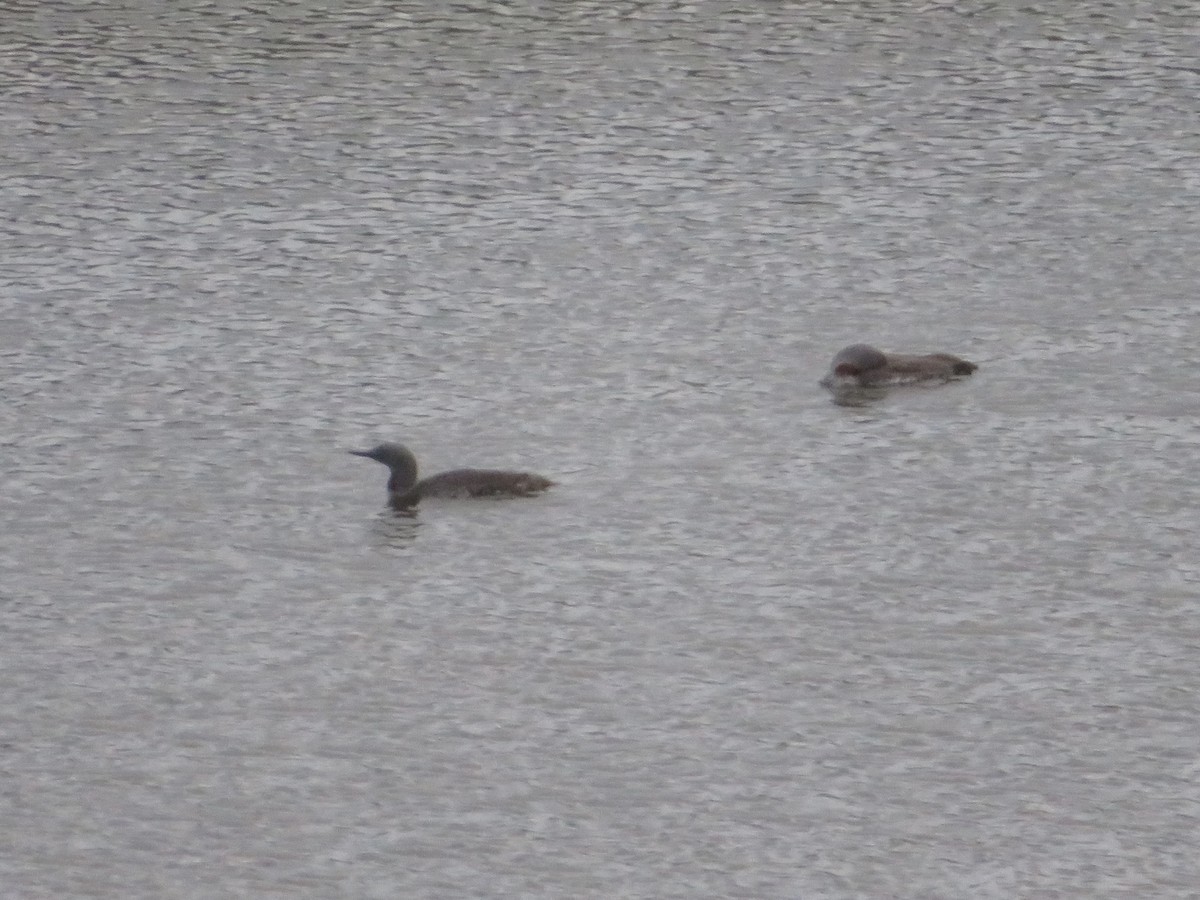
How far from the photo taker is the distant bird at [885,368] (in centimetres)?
1877

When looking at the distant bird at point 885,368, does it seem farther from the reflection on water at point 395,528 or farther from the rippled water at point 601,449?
the reflection on water at point 395,528

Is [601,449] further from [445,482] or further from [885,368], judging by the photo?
[885,368]

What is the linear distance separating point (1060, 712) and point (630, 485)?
4.17 m

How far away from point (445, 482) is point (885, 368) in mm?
3490

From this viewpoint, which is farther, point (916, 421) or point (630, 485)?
point (916, 421)

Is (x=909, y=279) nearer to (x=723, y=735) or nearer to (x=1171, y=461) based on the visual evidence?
(x=1171, y=461)

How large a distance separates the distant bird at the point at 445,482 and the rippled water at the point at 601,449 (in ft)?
0.73

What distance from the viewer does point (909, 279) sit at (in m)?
21.3

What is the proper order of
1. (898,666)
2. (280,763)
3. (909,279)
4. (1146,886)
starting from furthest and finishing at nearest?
(909,279) < (898,666) < (280,763) < (1146,886)

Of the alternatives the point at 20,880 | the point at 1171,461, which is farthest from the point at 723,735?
the point at 1171,461

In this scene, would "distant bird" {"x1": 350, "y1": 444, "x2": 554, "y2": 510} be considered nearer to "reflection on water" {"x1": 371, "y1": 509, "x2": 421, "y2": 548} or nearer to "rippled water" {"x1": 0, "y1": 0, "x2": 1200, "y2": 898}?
"reflection on water" {"x1": 371, "y1": 509, "x2": 421, "y2": 548}

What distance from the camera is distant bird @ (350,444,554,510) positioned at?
17.1m

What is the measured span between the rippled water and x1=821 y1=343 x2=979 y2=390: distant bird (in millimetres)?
135

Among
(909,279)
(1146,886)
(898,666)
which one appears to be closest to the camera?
(1146,886)
